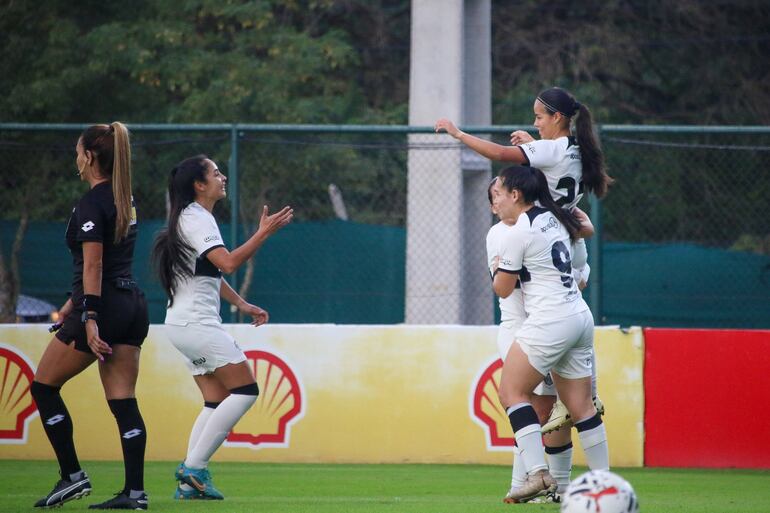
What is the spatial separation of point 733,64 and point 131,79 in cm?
1161

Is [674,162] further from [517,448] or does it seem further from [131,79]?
[131,79]

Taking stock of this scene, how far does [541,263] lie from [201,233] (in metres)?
1.97

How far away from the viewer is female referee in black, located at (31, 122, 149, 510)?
632cm

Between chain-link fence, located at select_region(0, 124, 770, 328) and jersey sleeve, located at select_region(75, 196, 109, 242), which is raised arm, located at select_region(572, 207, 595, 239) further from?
chain-link fence, located at select_region(0, 124, 770, 328)

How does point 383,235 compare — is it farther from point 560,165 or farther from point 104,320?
point 104,320

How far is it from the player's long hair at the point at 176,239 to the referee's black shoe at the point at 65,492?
121 cm

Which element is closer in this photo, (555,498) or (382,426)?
(555,498)

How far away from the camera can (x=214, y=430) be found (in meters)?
7.07

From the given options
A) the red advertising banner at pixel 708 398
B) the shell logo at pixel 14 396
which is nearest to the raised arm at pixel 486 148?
the red advertising banner at pixel 708 398

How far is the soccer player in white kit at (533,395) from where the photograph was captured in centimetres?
664

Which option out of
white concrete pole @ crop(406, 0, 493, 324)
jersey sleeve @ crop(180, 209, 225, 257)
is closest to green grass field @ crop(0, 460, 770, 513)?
jersey sleeve @ crop(180, 209, 225, 257)

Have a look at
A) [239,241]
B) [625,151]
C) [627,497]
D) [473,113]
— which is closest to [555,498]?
[627,497]

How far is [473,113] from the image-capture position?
15.2m

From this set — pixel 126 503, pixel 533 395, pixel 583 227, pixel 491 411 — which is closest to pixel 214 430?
pixel 126 503
